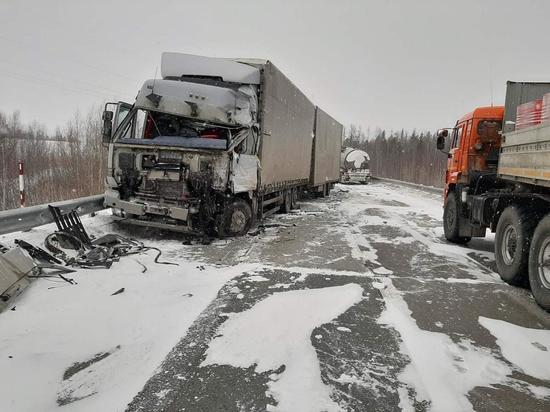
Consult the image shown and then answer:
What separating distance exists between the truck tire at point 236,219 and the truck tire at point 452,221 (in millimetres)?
4363

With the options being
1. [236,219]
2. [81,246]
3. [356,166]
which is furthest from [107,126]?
[356,166]

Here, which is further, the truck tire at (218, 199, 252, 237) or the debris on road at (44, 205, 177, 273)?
the truck tire at (218, 199, 252, 237)

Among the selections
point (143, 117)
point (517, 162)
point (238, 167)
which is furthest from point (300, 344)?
point (143, 117)

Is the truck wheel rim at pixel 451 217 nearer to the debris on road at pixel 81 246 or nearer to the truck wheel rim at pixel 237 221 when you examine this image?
the truck wheel rim at pixel 237 221

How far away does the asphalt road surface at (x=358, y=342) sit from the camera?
2818 mm

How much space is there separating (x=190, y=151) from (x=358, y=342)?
5185mm

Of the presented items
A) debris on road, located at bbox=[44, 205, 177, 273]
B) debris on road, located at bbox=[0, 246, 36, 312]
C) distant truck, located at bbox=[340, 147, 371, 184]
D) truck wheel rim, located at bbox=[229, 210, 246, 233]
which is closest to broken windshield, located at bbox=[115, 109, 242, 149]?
truck wheel rim, located at bbox=[229, 210, 246, 233]

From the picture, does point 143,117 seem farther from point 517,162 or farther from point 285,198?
point 517,162

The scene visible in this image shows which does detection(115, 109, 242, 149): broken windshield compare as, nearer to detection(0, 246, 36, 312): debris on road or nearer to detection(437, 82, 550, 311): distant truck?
detection(0, 246, 36, 312): debris on road

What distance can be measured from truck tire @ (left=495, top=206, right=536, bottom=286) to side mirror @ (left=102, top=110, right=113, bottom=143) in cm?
740

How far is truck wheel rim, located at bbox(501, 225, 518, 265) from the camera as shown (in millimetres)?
5875

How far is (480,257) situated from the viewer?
7.59 meters

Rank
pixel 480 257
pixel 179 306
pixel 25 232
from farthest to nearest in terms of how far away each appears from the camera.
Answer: pixel 480 257
pixel 25 232
pixel 179 306

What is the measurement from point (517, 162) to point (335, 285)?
3.18 m
